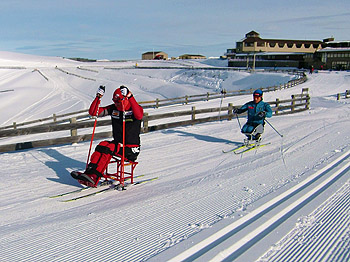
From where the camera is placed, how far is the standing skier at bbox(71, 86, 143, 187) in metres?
5.46

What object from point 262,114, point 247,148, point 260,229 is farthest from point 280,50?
point 260,229

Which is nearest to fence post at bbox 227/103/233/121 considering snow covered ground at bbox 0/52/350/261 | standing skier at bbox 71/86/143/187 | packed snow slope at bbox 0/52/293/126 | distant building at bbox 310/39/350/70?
snow covered ground at bbox 0/52/350/261

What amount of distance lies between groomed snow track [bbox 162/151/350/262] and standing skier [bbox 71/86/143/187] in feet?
7.67

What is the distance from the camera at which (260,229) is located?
4160 millimetres

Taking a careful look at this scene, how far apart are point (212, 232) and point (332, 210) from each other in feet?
6.36

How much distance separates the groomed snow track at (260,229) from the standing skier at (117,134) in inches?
92.0

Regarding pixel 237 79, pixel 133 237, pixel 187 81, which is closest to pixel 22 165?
pixel 133 237

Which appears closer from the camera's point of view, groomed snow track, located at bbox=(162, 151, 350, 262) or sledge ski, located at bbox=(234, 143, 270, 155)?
groomed snow track, located at bbox=(162, 151, 350, 262)

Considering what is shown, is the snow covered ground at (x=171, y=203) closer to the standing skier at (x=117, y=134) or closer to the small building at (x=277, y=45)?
the standing skier at (x=117, y=134)

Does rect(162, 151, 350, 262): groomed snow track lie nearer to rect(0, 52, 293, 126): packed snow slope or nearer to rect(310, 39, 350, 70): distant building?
rect(0, 52, 293, 126): packed snow slope

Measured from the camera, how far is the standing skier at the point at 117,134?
5.46 m

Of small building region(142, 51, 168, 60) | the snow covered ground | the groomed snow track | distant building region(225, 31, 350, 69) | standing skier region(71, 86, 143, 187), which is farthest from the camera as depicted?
small building region(142, 51, 168, 60)

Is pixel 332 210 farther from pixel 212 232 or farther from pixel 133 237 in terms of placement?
pixel 133 237

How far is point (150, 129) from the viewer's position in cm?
1145
